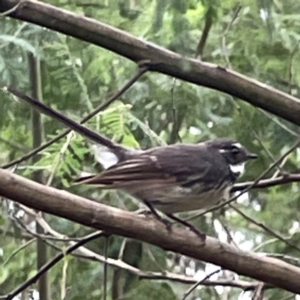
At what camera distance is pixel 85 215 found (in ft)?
6.68

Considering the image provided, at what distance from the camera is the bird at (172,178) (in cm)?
258

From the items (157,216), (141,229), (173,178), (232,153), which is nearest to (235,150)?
(232,153)

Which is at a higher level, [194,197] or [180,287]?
[194,197]

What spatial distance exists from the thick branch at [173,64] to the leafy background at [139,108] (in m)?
0.60

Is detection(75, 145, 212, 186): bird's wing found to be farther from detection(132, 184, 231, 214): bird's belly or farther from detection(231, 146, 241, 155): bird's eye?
detection(231, 146, 241, 155): bird's eye

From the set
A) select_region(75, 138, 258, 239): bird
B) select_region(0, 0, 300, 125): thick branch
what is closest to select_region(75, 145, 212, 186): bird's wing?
select_region(75, 138, 258, 239): bird

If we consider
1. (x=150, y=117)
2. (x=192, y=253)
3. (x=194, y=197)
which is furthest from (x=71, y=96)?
(x=192, y=253)

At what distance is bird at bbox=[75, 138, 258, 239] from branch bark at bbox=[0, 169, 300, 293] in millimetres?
240

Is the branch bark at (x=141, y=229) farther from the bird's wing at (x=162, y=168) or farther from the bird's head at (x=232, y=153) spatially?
the bird's head at (x=232, y=153)

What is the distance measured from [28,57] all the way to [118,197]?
2.22 feet

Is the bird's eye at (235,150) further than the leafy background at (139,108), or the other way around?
the leafy background at (139,108)

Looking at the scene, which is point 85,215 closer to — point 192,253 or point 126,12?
point 192,253

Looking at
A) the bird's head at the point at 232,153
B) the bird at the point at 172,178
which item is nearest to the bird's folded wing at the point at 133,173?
the bird at the point at 172,178

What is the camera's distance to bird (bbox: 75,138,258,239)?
258 cm
